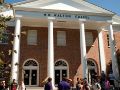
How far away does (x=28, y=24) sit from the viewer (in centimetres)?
2770

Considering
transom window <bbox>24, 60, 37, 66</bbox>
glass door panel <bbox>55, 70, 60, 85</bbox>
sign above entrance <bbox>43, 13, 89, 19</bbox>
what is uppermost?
sign above entrance <bbox>43, 13, 89, 19</bbox>

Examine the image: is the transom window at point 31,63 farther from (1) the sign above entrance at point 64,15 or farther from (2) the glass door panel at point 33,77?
(1) the sign above entrance at point 64,15

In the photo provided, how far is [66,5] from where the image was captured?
2644 cm

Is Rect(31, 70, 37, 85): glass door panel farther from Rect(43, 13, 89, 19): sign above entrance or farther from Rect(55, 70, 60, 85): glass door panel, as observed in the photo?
Rect(43, 13, 89, 19): sign above entrance

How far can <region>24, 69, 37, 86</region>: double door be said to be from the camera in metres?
26.4

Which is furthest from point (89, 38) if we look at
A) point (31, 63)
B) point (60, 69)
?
point (31, 63)

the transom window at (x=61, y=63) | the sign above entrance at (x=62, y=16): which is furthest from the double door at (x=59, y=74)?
the sign above entrance at (x=62, y=16)

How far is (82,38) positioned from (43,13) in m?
4.89

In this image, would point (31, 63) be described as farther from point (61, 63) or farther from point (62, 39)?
point (62, 39)

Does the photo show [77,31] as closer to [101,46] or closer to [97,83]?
[101,46]

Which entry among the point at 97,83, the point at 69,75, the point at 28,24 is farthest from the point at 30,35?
the point at 97,83

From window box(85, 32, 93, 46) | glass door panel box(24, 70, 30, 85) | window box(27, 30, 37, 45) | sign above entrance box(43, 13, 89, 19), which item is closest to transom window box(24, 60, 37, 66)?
glass door panel box(24, 70, 30, 85)

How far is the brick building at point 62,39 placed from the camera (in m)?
24.7

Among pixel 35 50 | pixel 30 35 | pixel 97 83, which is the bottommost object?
pixel 97 83
